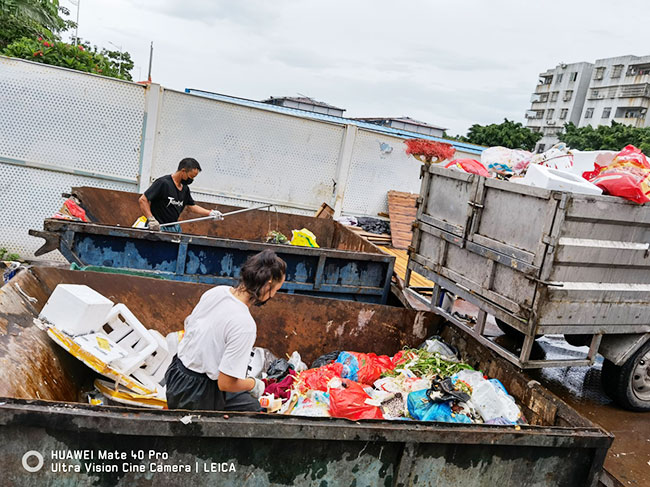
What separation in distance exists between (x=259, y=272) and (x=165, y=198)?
11.5 ft

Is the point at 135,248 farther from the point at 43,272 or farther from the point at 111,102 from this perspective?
the point at 111,102

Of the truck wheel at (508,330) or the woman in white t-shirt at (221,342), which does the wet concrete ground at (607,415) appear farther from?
the woman in white t-shirt at (221,342)

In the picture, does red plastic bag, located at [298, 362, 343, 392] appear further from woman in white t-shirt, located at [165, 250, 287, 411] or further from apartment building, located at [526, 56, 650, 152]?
apartment building, located at [526, 56, 650, 152]

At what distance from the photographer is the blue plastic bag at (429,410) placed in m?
2.98

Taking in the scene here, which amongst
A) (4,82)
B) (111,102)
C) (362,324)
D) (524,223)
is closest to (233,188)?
(111,102)

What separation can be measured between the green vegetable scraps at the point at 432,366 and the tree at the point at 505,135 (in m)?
24.4

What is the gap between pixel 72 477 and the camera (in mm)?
2035

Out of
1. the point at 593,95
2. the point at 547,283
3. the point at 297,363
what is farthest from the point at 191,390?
the point at 593,95

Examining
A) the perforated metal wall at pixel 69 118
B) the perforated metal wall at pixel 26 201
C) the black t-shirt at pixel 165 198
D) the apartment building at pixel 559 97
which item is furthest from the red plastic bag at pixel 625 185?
the apartment building at pixel 559 97

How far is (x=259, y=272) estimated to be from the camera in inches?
101

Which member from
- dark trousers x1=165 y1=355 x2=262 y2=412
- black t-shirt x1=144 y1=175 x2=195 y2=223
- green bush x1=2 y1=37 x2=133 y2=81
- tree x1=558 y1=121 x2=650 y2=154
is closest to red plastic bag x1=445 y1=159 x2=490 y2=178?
dark trousers x1=165 y1=355 x2=262 y2=412

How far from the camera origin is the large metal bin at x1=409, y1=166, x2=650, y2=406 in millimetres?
3584

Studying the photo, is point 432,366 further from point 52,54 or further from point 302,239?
point 52,54

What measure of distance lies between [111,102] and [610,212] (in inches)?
282
